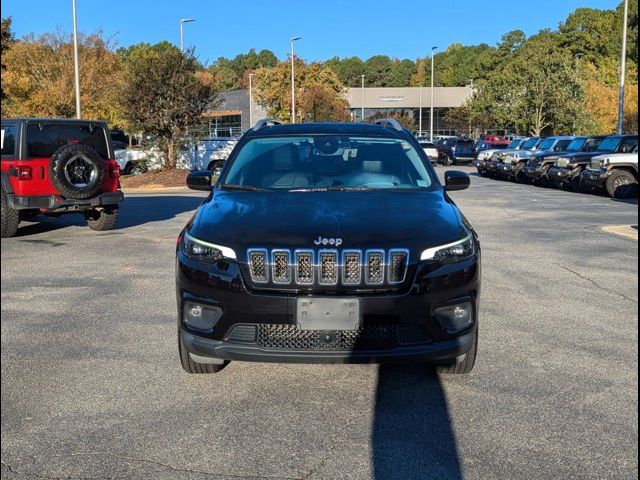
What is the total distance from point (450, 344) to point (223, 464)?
1452mm

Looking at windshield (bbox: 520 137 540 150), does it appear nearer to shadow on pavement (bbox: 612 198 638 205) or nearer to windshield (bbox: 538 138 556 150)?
windshield (bbox: 538 138 556 150)

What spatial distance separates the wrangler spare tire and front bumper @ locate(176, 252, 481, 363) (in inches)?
223

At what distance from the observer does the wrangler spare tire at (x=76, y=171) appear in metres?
9.03

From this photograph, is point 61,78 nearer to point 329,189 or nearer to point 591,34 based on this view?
point 329,189

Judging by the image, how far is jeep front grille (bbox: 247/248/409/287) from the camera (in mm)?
3912

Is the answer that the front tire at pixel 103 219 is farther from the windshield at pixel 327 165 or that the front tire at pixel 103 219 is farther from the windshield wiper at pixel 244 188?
the windshield wiper at pixel 244 188

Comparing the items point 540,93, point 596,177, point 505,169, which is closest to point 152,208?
point 596,177

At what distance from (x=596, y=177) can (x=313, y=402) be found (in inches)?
674

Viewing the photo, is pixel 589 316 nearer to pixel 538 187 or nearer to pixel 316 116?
pixel 538 187

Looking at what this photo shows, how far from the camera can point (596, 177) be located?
63.3 ft

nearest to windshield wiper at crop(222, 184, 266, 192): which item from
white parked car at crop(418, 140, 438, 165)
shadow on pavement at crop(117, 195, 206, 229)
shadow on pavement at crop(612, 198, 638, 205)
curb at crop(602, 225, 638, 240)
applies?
curb at crop(602, 225, 638, 240)

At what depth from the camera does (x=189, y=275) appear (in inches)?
163

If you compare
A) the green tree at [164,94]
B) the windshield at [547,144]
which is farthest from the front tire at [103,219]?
the windshield at [547,144]

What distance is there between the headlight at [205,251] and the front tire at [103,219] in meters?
8.31
